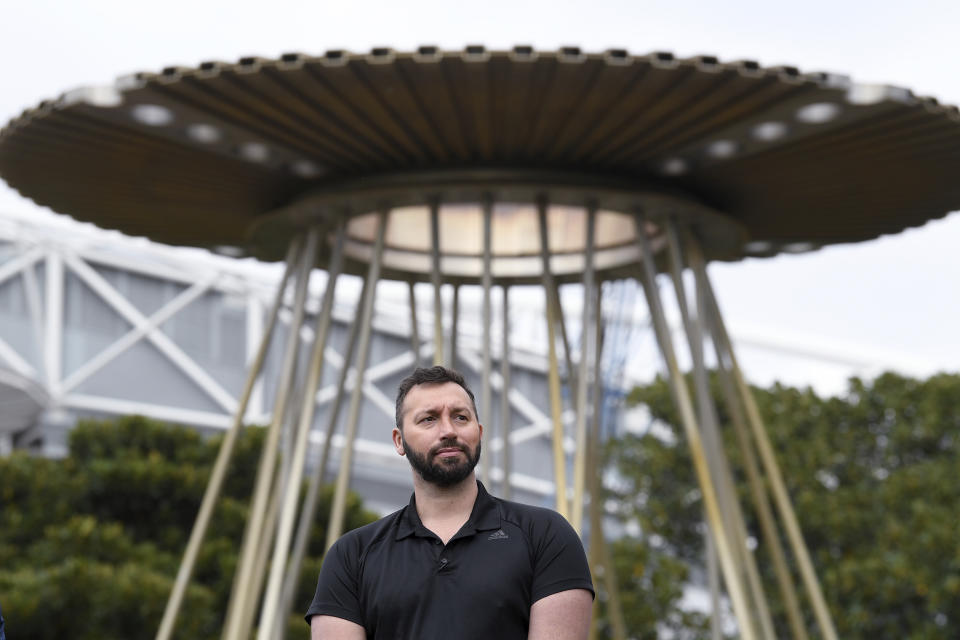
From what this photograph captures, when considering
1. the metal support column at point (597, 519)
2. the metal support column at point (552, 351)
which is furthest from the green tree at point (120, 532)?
the metal support column at point (552, 351)

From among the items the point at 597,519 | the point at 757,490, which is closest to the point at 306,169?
the point at 757,490

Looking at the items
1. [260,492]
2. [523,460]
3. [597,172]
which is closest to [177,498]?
[260,492]

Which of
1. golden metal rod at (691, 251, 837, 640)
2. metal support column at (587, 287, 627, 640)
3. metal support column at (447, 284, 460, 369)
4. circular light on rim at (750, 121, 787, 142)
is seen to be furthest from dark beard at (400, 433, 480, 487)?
metal support column at (587, 287, 627, 640)

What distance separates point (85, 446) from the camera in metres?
19.6

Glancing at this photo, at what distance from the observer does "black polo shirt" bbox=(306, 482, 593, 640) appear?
11.7 feet

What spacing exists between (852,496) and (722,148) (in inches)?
454

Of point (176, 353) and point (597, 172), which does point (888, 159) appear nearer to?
point (597, 172)

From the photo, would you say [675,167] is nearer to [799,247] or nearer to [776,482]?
[776,482]

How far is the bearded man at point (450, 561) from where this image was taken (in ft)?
11.7

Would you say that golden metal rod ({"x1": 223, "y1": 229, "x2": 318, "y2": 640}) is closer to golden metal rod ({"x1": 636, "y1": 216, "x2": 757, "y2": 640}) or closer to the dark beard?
golden metal rod ({"x1": 636, "y1": 216, "x2": 757, "y2": 640})

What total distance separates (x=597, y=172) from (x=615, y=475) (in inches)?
547

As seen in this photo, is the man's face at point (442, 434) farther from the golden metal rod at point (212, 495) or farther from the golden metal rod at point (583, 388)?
the golden metal rod at point (212, 495)

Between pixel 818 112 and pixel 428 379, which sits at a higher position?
pixel 818 112

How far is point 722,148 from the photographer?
34.9 feet
